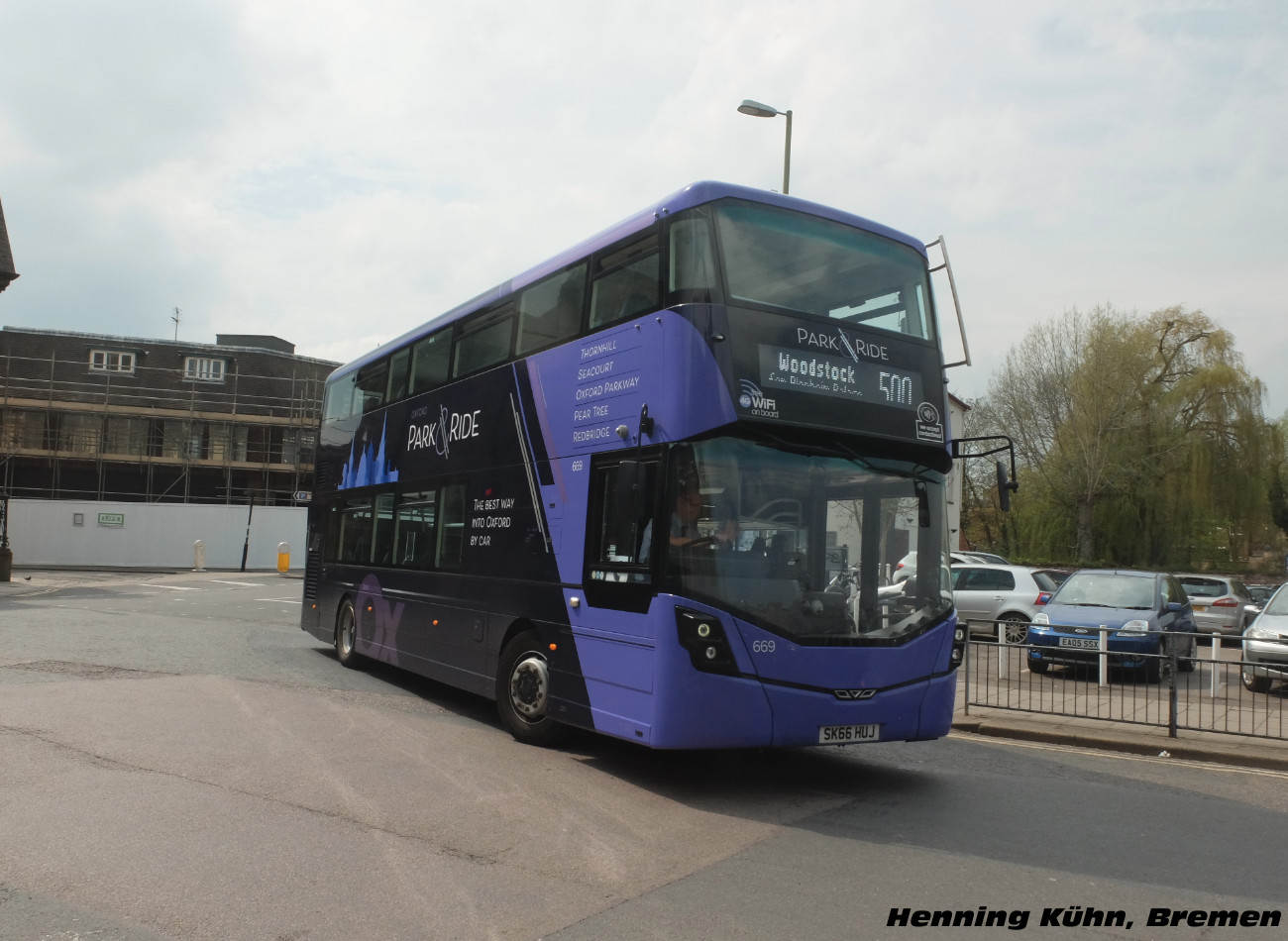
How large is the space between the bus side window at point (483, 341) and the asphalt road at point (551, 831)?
11.6 ft

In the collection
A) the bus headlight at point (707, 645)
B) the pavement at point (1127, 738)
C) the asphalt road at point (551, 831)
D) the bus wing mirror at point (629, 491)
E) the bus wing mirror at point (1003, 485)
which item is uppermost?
the bus wing mirror at point (1003, 485)

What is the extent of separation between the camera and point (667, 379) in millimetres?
7168

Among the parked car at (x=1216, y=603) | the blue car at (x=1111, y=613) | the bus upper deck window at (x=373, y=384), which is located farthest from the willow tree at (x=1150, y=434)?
the bus upper deck window at (x=373, y=384)

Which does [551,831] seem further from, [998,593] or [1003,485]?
[998,593]

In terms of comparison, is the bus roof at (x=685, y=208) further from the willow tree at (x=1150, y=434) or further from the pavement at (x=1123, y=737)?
the willow tree at (x=1150, y=434)

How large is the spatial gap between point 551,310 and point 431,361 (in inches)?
123

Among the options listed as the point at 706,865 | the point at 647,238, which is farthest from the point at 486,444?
the point at 706,865

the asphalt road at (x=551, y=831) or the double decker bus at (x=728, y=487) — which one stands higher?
the double decker bus at (x=728, y=487)

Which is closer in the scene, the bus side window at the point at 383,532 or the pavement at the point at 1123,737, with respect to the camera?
the pavement at the point at 1123,737

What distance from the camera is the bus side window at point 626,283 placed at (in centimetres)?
753

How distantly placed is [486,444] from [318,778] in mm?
3712

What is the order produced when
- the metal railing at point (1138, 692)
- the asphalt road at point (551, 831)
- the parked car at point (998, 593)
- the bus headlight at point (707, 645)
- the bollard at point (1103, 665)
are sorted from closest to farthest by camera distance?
the asphalt road at point (551, 831) < the bus headlight at point (707, 645) < the metal railing at point (1138, 692) < the bollard at point (1103, 665) < the parked car at point (998, 593)

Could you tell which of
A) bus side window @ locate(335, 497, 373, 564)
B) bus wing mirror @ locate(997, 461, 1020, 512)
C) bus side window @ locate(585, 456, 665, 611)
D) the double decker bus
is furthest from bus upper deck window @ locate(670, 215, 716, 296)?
bus side window @ locate(335, 497, 373, 564)

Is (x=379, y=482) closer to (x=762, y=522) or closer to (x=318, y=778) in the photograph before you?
(x=318, y=778)
